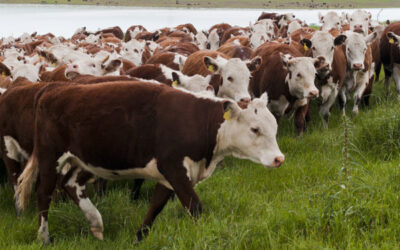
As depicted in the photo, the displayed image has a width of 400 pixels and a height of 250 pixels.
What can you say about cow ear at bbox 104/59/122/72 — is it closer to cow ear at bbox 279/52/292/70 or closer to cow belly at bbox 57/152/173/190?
cow ear at bbox 279/52/292/70

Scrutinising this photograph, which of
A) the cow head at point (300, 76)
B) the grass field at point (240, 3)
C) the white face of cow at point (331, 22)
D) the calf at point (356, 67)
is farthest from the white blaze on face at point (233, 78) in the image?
the grass field at point (240, 3)

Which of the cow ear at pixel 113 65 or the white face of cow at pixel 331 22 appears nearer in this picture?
the cow ear at pixel 113 65

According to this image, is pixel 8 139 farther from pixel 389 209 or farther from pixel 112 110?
pixel 389 209

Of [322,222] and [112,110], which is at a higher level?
[112,110]

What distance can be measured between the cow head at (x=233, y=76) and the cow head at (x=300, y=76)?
59cm

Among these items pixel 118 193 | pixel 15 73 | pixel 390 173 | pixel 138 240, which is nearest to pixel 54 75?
pixel 15 73

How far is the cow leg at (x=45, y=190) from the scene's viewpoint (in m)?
4.82

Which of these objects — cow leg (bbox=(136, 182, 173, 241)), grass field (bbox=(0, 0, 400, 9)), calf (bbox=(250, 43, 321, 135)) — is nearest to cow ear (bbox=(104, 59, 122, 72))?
calf (bbox=(250, 43, 321, 135))

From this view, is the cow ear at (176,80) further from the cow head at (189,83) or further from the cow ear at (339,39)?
the cow ear at (339,39)

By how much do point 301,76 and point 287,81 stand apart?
1.11 ft

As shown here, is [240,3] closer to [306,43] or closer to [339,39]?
[306,43]

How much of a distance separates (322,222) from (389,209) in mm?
605

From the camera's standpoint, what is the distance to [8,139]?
5770 millimetres

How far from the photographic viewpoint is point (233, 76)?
7551mm
